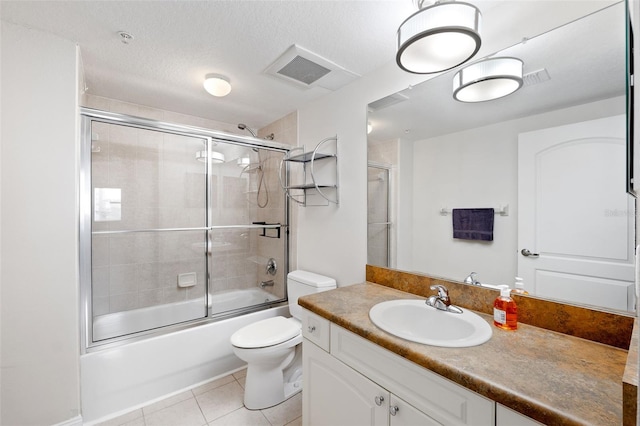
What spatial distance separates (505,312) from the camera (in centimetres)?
107

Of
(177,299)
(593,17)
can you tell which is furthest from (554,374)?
(177,299)

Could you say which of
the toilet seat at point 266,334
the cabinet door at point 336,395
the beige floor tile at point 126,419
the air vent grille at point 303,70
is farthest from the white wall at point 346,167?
the beige floor tile at point 126,419

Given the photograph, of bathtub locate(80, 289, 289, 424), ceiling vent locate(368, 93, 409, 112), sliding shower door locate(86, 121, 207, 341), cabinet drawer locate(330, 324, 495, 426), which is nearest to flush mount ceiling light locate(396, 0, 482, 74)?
ceiling vent locate(368, 93, 409, 112)

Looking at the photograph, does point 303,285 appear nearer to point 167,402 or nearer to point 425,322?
point 425,322

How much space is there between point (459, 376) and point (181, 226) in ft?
8.75

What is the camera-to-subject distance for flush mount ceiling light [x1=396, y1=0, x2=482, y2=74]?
0.87 meters

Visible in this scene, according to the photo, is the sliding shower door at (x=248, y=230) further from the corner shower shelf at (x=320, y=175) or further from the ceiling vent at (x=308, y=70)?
the ceiling vent at (x=308, y=70)

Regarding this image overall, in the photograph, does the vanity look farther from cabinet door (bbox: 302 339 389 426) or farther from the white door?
the white door

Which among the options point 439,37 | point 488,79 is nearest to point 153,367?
point 439,37


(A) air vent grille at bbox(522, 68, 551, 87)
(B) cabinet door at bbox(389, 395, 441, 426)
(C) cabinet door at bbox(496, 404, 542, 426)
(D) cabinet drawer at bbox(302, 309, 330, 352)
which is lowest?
(B) cabinet door at bbox(389, 395, 441, 426)

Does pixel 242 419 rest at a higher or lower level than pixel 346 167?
lower

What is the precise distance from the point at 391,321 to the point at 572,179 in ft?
3.08

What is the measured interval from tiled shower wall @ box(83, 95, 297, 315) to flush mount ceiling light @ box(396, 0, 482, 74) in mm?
1693

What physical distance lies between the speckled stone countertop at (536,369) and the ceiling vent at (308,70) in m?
1.55
